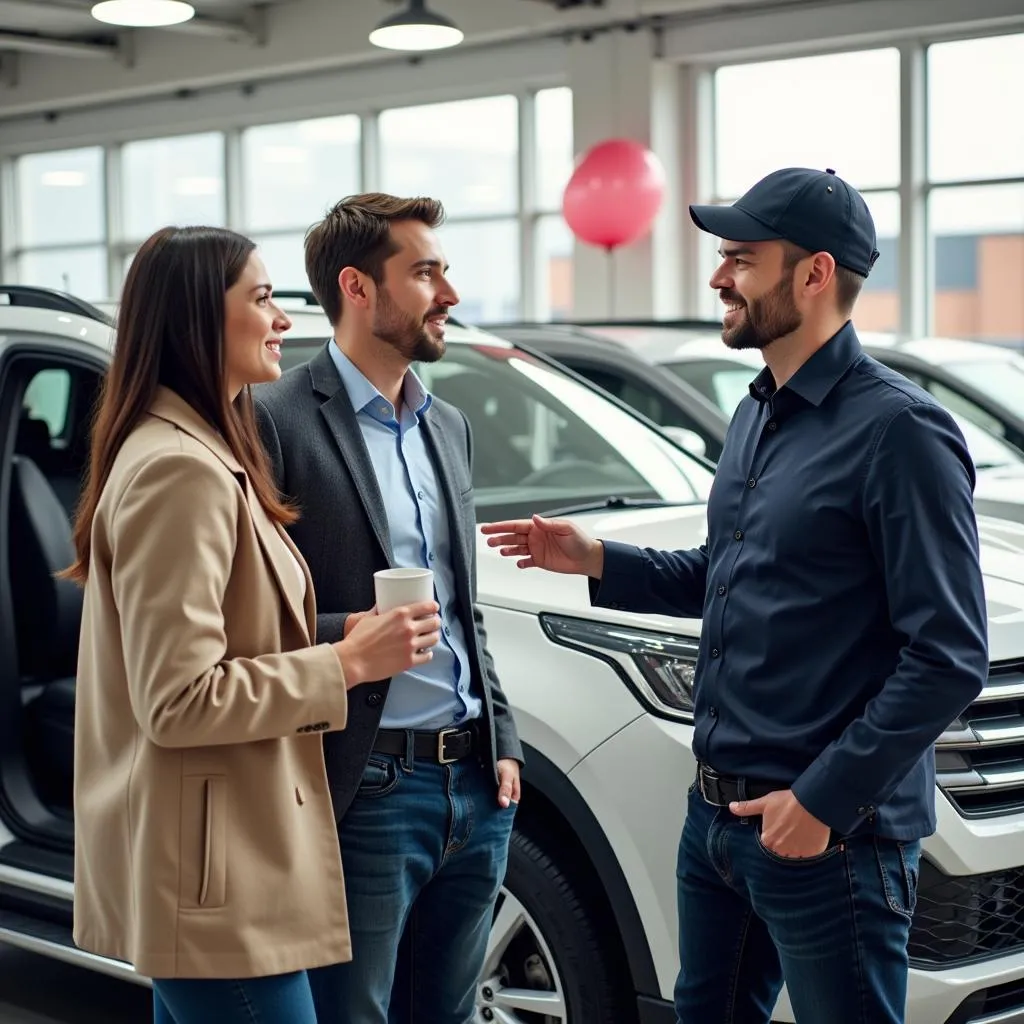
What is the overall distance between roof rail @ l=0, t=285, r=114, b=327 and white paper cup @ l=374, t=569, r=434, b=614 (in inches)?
63.2

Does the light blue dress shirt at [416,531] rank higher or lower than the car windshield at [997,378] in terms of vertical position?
lower

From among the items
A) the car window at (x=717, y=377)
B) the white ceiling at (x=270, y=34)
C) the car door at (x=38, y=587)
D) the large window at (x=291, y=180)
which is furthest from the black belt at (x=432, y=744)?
the large window at (x=291, y=180)

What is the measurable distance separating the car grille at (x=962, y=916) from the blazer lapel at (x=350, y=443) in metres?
1.00

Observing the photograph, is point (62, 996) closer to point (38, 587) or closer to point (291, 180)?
point (38, 587)

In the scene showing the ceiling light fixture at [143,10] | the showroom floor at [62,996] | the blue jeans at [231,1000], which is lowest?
the showroom floor at [62,996]

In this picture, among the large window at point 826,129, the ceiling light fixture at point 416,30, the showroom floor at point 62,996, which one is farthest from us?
the large window at point 826,129

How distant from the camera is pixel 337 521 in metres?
2.08

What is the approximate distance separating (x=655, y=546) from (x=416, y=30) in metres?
6.01

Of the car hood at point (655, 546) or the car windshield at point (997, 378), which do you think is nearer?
the car hood at point (655, 546)

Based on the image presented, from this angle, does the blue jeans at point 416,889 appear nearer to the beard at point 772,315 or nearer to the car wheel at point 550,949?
the car wheel at point 550,949

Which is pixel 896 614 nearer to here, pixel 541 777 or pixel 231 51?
pixel 541 777

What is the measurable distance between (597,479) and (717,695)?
1648 millimetres

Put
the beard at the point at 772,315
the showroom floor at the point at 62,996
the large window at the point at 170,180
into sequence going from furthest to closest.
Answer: the large window at the point at 170,180 < the showroom floor at the point at 62,996 < the beard at the point at 772,315

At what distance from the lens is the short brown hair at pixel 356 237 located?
2199 mm
